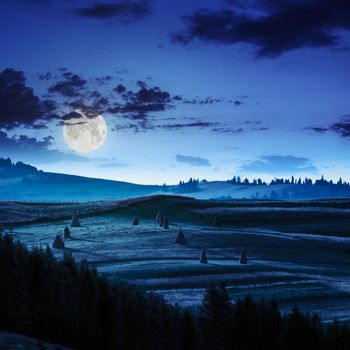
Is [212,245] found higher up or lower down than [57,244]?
higher up

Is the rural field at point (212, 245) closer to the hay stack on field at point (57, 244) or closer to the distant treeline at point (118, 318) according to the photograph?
the hay stack on field at point (57, 244)

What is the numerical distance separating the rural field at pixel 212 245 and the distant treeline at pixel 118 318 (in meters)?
4.95

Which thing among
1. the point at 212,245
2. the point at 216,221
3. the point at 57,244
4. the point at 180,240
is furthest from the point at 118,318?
the point at 216,221

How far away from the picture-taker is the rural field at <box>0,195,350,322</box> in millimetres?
48844

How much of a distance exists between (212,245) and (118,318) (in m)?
55.9

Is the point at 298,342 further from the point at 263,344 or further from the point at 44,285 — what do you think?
the point at 44,285

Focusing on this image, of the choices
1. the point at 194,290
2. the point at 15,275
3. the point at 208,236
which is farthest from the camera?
the point at 208,236

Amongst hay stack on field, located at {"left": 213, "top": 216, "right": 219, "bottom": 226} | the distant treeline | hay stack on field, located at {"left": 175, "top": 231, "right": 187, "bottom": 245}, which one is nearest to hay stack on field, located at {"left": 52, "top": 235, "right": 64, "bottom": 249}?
hay stack on field, located at {"left": 175, "top": 231, "right": 187, "bottom": 245}

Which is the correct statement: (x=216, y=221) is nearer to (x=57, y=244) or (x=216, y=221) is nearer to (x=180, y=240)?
(x=180, y=240)

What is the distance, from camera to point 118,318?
20.8m

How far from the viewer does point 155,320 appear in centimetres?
2150

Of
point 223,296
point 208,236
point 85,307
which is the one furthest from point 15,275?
point 208,236

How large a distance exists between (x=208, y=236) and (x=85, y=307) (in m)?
62.1

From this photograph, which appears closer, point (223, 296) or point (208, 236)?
point (223, 296)
